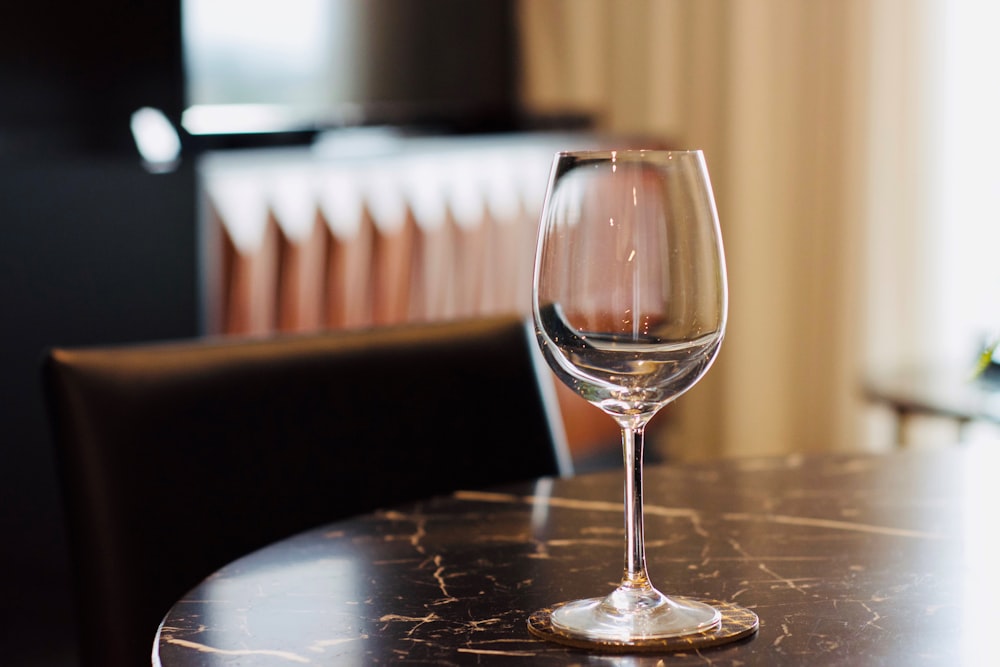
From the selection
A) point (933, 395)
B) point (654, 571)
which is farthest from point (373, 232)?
point (654, 571)

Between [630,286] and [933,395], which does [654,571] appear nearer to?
[630,286]

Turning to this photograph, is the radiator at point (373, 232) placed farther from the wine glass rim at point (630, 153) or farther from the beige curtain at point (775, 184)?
the wine glass rim at point (630, 153)

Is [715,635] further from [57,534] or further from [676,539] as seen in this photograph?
[57,534]

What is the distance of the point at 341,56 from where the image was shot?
329cm

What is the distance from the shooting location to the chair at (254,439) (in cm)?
96

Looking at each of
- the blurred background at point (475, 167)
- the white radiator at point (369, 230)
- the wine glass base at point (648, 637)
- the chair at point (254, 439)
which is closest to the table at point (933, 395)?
the blurred background at point (475, 167)

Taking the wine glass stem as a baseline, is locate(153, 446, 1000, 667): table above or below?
below

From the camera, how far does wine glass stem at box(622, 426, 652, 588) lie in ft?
2.08

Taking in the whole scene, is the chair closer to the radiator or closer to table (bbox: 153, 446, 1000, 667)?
table (bbox: 153, 446, 1000, 667)

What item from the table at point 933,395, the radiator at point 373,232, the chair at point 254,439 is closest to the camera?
the chair at point 254,439

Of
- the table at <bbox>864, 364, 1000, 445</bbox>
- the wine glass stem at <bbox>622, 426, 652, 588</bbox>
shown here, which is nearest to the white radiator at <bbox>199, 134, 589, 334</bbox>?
the table at <bbox>864, 364, 1000, 445</bbox>

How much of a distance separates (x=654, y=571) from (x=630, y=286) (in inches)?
9.0

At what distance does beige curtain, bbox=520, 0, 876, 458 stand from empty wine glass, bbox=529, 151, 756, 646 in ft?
8.70

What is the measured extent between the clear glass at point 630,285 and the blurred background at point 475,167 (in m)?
1.65
